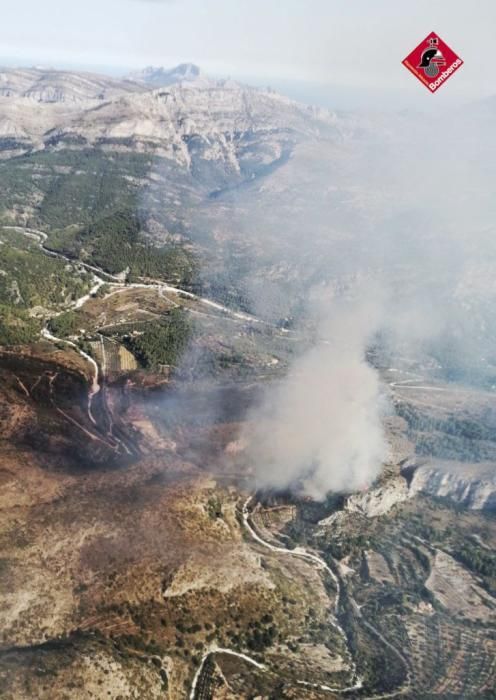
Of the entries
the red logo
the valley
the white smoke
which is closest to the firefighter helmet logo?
the red logo

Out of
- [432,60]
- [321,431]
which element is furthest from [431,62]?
[321,431]

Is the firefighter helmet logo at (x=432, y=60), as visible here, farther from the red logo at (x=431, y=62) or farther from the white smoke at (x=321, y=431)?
the white smoke at (x=321, y=431)

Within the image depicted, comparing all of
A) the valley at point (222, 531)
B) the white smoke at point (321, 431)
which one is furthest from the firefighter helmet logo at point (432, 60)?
the valley at point (222, 531)

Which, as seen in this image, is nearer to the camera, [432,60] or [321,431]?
[432,60]

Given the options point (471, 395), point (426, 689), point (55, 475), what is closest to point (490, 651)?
point (426, 689)

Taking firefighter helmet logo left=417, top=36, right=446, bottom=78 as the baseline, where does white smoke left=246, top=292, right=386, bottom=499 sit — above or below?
below

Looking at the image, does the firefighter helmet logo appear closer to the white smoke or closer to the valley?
the white smoke

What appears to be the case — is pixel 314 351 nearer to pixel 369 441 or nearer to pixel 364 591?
pixel 369 441

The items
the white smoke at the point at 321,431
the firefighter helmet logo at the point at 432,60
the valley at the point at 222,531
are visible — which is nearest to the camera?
the valley at the point at 222,531

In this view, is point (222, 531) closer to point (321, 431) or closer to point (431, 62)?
point (321, 431)

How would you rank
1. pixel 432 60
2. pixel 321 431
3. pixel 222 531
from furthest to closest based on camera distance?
pixel 321 431, pixel 222 531, pixel 432 60
